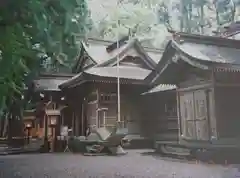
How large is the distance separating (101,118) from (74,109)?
244cm

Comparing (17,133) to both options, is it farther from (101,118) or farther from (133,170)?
(133,170)

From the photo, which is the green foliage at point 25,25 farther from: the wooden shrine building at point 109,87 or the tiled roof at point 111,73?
the tiled roof at point 111,73

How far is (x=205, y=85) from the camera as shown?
7.48m

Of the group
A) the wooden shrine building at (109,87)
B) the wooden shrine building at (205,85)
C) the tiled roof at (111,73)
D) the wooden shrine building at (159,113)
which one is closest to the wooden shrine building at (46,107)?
the wooden shrine building at (109,87)

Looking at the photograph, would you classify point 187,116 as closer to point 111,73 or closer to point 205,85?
point 205,85

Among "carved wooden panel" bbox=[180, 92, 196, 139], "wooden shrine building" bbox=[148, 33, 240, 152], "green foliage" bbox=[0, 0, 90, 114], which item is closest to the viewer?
"green foliage" bbox=[0, 0, 90, 114]

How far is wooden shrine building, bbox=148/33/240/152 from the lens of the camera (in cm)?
703

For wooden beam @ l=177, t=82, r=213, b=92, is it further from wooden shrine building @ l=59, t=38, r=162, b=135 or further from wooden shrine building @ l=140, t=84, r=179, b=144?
wooden shrine building @ l=140, t=84, r=179, b=144

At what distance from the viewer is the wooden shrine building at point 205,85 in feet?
23.1

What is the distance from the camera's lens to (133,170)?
19.1 feet

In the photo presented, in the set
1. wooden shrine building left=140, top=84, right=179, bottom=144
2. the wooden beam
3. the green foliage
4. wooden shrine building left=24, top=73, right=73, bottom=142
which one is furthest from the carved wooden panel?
wooden shrine building left=24, top=73, right=73, bottom=142

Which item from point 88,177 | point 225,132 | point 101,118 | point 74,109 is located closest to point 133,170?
point 88,177

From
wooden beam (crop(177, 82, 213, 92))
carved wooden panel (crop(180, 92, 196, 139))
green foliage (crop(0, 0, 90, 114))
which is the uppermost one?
green foliage (crop(0, 0, 90, 114))

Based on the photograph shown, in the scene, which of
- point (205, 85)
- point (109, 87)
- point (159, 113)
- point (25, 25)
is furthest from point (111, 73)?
point (25, 25)
